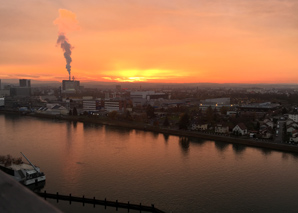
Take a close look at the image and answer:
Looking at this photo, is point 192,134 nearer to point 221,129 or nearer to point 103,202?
point 221,129

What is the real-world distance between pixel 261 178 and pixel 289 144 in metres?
1.79

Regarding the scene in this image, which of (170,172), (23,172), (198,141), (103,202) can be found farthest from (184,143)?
(23,172)

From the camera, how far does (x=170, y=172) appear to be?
3.38m

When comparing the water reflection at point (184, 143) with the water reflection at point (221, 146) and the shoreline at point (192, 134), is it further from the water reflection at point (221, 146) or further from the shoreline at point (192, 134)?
the water reflection at point (221, 146)

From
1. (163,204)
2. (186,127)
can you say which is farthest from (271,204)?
(186,127)

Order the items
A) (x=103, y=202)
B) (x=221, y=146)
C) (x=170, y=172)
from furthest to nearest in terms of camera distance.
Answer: (x=221, y=146) → (x=170, y=172) → (x=103, y=202)

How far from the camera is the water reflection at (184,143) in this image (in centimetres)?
458

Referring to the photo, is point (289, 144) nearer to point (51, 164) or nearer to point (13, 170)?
point (51, 164)

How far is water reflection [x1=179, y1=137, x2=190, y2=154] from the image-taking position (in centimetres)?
458

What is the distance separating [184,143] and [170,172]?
1.82m

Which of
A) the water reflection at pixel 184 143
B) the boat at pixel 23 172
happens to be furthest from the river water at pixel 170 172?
the boat at pixel 23 172

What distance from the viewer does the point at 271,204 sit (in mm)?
2557

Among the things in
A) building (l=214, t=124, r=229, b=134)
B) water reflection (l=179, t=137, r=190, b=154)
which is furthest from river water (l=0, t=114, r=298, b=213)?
building (l=214, t=124, r=229, b=134)

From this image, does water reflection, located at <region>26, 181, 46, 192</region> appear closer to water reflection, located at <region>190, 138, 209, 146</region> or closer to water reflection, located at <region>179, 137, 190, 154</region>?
water reflection, located at <region>179, 137, 190, 154</region>
